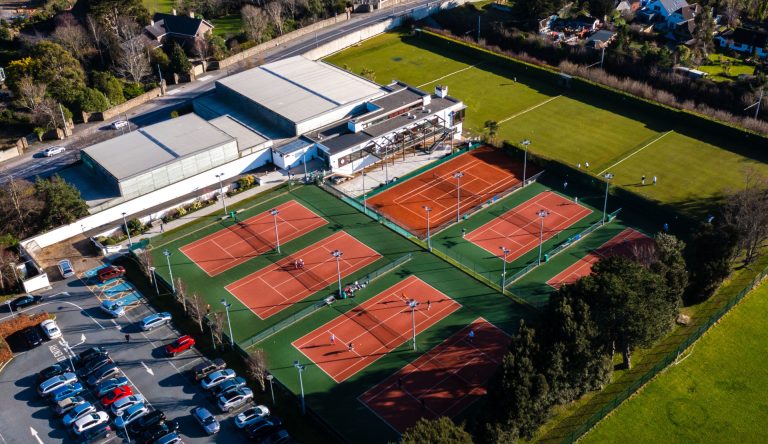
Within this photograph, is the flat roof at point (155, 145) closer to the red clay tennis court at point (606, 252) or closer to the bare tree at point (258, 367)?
the bare tree at point (258, 367)

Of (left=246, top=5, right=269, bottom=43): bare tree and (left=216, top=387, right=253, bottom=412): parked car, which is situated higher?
(left=246, top=5, right=269, bottom=43): bare tree

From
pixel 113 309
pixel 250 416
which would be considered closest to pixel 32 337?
pixel 113 309

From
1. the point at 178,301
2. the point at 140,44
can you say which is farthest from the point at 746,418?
the point at 140,44

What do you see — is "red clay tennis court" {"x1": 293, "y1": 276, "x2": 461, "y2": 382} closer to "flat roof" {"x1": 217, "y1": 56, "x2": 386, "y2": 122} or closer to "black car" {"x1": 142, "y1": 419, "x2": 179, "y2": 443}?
"black car" {"x1": 142, "y1": 419, "x2": 179, "y2": 443}

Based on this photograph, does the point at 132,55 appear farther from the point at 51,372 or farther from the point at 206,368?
the point at 206,368

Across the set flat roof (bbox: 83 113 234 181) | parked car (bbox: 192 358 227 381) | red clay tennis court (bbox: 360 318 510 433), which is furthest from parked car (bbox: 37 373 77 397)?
flat roof (bbox: 83 113 234 181)

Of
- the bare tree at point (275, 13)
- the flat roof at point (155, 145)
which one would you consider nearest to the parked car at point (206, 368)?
the flat roof at point (155, 145)

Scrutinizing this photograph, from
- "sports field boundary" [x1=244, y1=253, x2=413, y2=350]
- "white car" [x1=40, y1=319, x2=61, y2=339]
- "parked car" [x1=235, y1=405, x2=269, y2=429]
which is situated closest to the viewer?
"parked car" [x1=235, y1=405, x2=269, y2=429]
